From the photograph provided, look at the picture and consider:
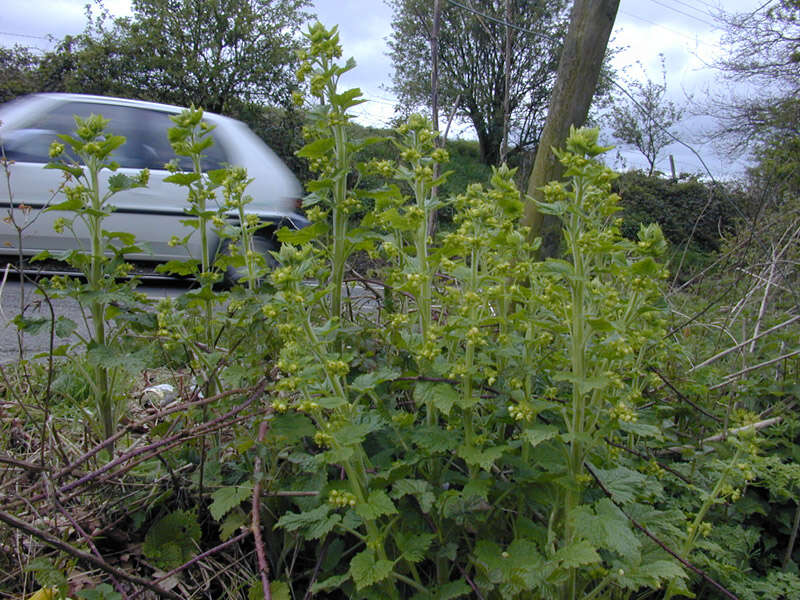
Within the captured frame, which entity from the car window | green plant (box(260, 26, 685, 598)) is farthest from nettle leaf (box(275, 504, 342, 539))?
the car window

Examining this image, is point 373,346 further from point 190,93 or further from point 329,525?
point 190,93

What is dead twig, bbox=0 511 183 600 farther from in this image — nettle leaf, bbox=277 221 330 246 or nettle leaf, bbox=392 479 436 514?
nettle leaf, bbox=277 221 330 246

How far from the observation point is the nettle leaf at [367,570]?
1.09m

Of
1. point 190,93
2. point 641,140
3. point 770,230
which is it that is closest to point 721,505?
point 770,230

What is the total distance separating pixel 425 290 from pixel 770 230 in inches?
164

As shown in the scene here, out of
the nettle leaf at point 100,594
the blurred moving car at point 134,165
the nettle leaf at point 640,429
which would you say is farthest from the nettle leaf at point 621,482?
the blurred moving car at point 134,165

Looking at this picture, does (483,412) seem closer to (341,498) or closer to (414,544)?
(414,544)

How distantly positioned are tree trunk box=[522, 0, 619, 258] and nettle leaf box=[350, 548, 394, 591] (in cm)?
245

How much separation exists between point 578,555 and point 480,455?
26cm

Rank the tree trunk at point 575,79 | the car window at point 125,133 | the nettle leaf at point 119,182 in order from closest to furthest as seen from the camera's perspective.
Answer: the nettle leaf at point 119,182, the tree trunk at point 575,79, the car window at point 125,133

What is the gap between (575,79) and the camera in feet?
11.0

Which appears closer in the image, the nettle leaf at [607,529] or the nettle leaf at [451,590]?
the nettle leaf at [607,529]

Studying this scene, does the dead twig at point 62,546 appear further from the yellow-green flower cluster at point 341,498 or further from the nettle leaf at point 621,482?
the nettle leaf at point 621,482

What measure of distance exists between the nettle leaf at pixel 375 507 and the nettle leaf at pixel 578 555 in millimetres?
341
